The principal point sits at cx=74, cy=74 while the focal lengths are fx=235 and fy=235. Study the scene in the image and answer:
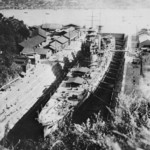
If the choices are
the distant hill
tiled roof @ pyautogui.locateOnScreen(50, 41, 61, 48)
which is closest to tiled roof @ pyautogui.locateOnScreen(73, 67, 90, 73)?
tiled roof @ pyautogui.locateOnScreen(50, 41, 61, 48)

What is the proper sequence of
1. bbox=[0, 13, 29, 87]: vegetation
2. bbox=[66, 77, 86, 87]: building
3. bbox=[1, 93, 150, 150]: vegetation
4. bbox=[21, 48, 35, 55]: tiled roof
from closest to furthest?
bbox=[1, 93, 150, 150]: vegetation < bbox=[66, 77, 86, 87]: building < bbox=[0, 13, 29, 87]: vegetation < bbox=[21, 48, 35, 55]: tiled roof

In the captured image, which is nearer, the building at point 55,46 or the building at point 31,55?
the building at point 31,55

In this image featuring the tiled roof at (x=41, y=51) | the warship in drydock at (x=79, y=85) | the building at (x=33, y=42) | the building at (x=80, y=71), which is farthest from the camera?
the building at (x=33, y=42)

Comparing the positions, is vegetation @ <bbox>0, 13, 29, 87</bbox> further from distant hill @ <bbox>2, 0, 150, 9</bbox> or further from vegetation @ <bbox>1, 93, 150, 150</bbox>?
distant hill @ <bbox>2, 0, 150, 9</bbox>

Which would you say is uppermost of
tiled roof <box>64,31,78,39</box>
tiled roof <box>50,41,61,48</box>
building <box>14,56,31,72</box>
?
tiled roof <box>64,31,78,39</box>

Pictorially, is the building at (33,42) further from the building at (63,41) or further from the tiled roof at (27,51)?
the building at (63,41)

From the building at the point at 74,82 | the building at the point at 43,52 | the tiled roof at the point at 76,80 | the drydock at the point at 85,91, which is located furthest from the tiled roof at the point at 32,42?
the building at the point at 74,82

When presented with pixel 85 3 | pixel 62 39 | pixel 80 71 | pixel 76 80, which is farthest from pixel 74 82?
pixel 85 3

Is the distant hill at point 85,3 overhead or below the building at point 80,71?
overhead

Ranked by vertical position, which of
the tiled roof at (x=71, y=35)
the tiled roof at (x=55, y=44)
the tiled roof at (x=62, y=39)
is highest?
the tiled roof at (x=71, y=35)
